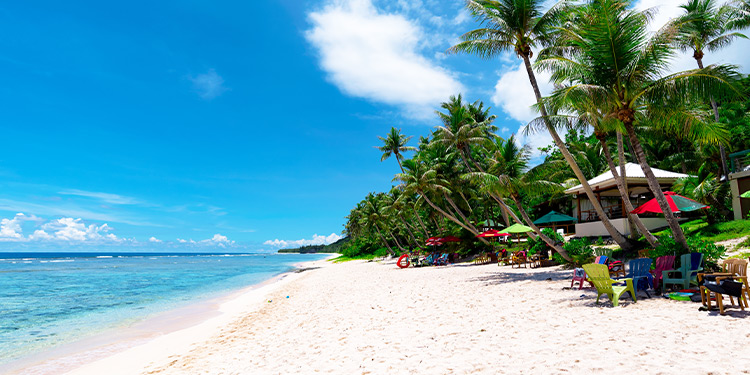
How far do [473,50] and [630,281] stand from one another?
10.4 metres

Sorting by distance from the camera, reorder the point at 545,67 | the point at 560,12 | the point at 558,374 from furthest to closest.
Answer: the point at 560,12 < the point at 545,67 < the point at 558,374

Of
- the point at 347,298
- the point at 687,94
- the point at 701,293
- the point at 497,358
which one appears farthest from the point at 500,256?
the point at 497,358

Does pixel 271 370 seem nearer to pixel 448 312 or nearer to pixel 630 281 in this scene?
pixel 448 312

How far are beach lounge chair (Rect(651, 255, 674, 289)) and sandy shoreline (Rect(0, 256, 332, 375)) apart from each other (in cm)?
1118

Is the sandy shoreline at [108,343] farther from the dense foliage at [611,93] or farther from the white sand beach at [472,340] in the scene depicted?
the dense foliage at [611,93]

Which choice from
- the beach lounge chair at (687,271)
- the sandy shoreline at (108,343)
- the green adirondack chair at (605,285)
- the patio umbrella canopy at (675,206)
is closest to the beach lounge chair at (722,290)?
the beach lounge chair at (687,271)

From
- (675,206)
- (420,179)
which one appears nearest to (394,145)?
(420,179)

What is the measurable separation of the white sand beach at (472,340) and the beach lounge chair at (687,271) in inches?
22.9

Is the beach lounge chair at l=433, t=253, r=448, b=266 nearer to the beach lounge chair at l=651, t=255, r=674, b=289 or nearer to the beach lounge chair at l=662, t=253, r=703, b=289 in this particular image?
the beach lounge chair at l=651, t=255, r=674, b=289

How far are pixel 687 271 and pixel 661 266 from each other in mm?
681

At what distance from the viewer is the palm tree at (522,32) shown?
13.0 m

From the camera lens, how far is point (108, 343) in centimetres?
905

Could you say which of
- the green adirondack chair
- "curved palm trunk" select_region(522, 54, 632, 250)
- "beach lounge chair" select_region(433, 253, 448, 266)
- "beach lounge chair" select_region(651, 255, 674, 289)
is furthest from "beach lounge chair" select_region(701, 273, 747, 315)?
"beach lounge chair" select_region(433, 253, 448, 266)

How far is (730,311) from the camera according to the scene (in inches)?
230
